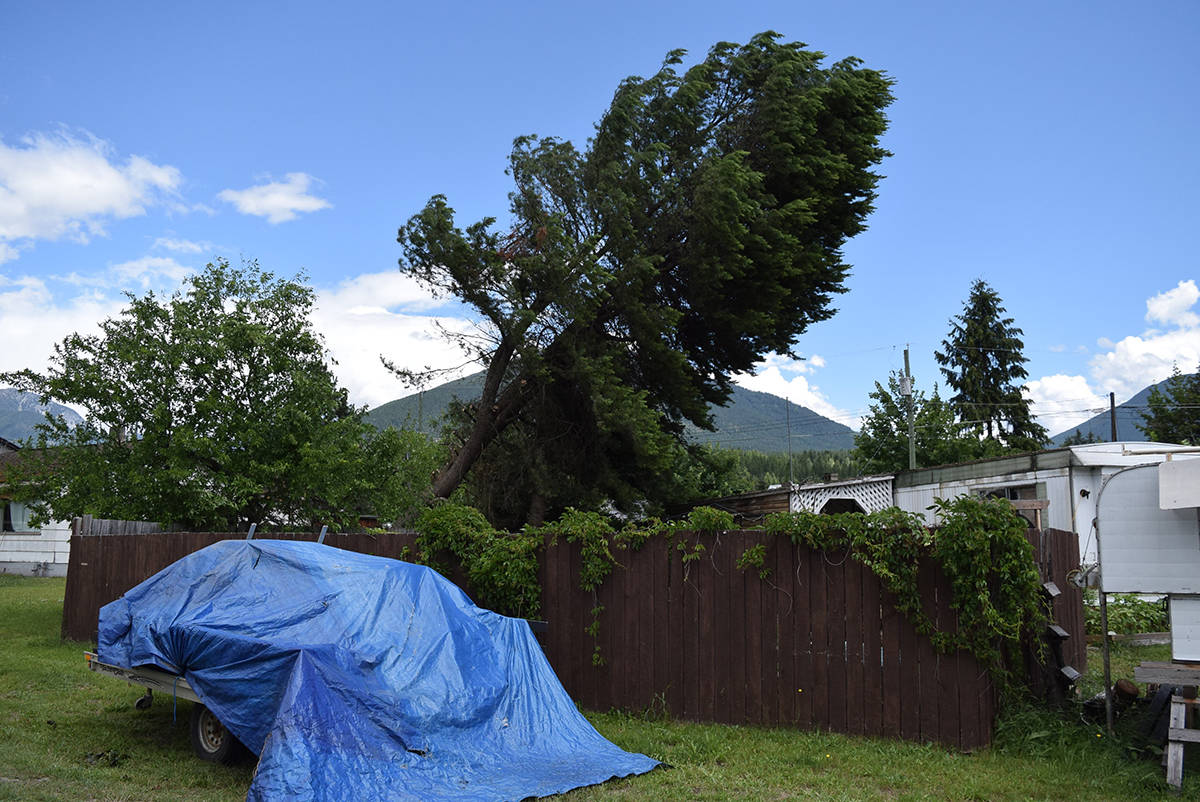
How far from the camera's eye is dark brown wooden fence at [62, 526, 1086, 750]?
748cm

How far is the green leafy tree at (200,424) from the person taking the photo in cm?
1520

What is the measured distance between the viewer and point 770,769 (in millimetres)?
6883

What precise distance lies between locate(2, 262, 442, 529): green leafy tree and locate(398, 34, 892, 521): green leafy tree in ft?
12.9

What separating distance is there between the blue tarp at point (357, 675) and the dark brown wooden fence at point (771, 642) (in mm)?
1218

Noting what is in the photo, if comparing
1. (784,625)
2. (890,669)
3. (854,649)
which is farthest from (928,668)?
(784,625)

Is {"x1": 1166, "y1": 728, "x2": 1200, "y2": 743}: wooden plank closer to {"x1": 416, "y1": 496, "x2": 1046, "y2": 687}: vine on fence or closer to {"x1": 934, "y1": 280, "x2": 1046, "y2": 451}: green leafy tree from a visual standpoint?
{"x1": 416, "y1": 496, "x2": 1046, "y2": 687}: vine on fence

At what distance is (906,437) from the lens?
35812 millimetres

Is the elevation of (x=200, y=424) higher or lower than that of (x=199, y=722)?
higher

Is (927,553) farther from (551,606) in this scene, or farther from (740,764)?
(551,606)

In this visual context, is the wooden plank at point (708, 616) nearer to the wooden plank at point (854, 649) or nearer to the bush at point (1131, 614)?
the wooden plank at point (854, 649)

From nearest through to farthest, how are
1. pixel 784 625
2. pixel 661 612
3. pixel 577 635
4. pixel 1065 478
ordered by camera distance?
pixel 784 625
pixel 661 612
pixel 577 635
pixel 1065 478

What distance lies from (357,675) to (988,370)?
54.1 metres

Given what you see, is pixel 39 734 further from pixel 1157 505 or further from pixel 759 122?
pixel 759 122

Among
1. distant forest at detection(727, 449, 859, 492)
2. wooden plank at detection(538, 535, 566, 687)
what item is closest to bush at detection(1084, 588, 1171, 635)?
wooden plank at detection(538, 535, 566, 687)
